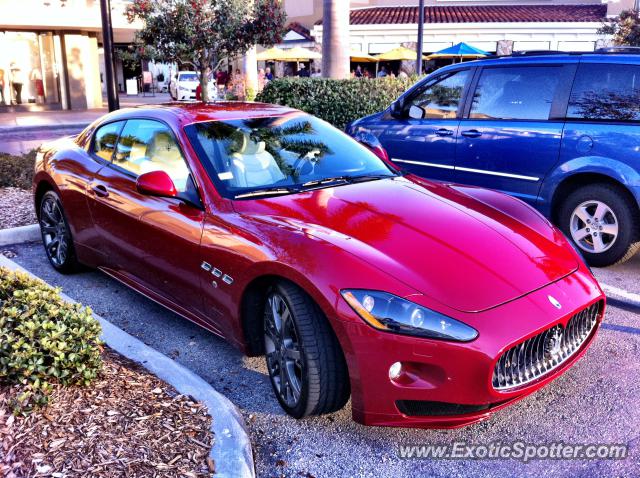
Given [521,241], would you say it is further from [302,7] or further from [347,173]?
[302,7]

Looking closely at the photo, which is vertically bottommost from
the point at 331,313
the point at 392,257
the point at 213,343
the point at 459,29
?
the point at 213,343

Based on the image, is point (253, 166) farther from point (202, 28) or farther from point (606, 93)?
point (202, 28)

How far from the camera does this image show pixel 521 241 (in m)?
A: 3.53

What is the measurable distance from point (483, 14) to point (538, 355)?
3289cm

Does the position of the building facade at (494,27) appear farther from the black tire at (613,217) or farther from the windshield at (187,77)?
the black tire at (613,217)

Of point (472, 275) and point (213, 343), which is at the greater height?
point (472, 275)

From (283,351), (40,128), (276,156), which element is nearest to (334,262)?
(283,351)

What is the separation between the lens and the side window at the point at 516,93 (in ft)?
19.8

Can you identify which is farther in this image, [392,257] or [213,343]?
[213,343]

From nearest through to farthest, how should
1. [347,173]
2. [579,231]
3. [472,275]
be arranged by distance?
1. [472,275]
2. [347,173]
3. [579,231]

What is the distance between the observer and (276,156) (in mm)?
4199

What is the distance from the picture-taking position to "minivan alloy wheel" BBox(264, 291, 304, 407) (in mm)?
3209

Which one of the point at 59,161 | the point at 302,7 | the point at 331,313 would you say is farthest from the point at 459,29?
the point at 331,313

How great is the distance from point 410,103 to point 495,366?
191 inches
